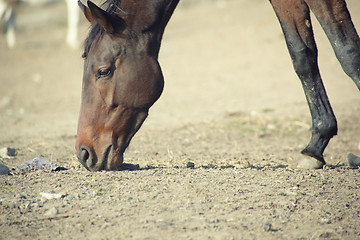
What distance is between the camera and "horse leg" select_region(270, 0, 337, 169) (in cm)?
348

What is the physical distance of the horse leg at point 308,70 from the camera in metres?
3.48

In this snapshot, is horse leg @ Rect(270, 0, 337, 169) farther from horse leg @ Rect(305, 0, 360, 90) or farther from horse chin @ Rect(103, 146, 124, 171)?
horse chin @ Rect(103, 146, 124, 171)

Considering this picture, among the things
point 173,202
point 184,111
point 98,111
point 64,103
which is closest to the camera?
point 173,202

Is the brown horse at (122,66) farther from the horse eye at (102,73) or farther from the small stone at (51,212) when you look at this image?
the small stone at (51,212)

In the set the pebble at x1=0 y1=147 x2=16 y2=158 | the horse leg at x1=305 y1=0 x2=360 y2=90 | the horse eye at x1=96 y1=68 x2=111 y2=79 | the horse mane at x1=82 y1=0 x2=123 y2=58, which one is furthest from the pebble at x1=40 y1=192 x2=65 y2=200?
the horse leg at x1=305 y1=0 x2=360 y2=90

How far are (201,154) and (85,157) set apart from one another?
5.44 ft

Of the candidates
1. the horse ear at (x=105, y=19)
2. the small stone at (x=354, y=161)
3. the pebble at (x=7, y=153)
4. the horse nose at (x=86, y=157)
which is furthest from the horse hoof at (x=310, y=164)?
the pebble at (x=7, y=153)

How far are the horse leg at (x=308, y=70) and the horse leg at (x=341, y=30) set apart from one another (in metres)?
0.28

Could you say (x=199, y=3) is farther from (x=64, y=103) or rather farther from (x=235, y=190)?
(x=235, y=190)

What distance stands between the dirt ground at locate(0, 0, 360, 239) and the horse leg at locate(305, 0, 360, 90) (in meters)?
0.84

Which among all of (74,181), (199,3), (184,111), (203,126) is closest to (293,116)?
(203,126)

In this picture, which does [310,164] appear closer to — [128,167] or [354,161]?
[354,161]

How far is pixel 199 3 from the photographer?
17734 millimetres

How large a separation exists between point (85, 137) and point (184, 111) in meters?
3.98
